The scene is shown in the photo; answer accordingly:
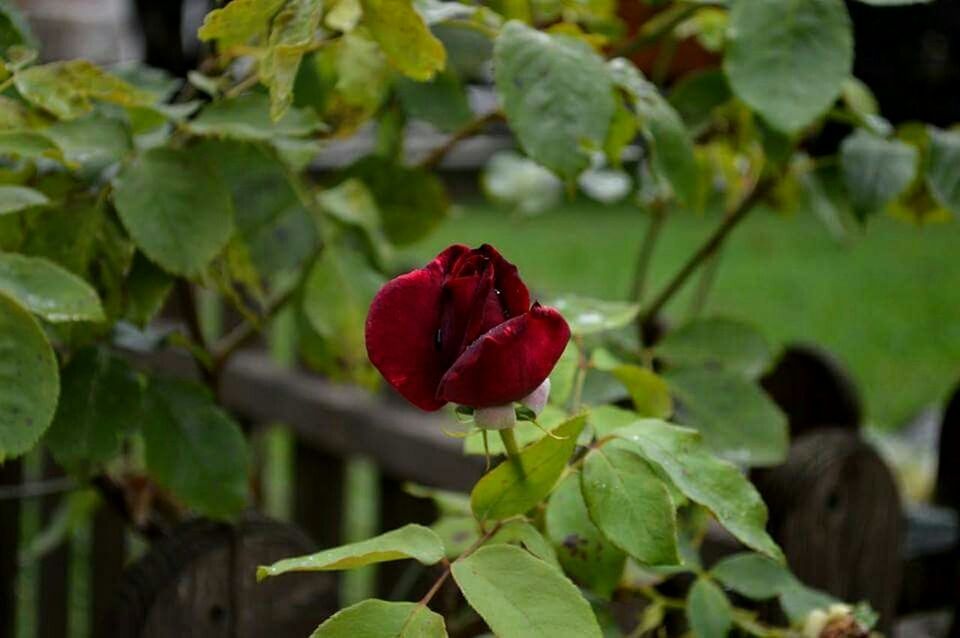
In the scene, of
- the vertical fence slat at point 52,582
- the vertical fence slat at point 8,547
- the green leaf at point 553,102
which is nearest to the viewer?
the green leaf at point 553,102

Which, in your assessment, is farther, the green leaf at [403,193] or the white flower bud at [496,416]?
the green leaf at [403,193]

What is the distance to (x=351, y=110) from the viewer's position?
1140 mm

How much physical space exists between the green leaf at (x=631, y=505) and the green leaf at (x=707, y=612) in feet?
0.70

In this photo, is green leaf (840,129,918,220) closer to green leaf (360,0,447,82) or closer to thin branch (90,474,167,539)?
green leaf (360,0,447,82)

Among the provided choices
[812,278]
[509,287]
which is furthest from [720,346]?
[812,278]

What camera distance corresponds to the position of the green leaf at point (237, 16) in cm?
70

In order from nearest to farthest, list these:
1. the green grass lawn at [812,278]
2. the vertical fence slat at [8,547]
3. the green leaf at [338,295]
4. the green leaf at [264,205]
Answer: the green leaf at [264,205]
the green leaf at [338,295]
the vertical fence slat at [8,547]
the green grass lawn at [812,278]

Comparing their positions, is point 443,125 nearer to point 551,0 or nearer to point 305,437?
point 551,0

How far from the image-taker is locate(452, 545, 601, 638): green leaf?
23.0 inches

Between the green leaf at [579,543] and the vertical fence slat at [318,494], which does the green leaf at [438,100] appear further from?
the vertical fence slat at [318,494]

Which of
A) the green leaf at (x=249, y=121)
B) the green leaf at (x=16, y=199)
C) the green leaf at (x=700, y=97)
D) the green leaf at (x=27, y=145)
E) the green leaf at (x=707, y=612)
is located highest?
the green leaf at (x=27, y=145)

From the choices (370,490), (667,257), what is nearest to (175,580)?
(370,490)

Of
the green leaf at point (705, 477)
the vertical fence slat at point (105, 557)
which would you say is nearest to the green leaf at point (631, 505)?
the green leaf at point (705, 477)

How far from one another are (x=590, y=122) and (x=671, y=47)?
62 centimetres
